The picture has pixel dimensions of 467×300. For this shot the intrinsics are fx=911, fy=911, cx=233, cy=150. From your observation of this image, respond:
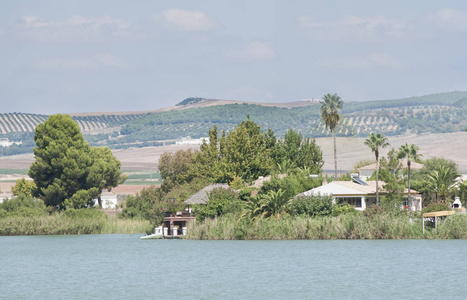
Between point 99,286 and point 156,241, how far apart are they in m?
37.9

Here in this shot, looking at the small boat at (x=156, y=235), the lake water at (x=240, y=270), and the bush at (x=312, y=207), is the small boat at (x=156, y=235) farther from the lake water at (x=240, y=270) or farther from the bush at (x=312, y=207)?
the bush at (x=312, y=207)

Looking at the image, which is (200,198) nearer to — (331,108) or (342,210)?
(342,210)

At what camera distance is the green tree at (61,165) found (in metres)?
115

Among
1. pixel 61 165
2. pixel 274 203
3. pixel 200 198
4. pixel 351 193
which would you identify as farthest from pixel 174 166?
pixel 274 203

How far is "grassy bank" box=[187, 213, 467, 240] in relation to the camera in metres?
75.1

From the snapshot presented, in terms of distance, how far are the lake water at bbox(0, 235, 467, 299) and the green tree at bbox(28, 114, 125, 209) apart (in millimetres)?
33733

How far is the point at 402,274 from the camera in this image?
52.4 meters

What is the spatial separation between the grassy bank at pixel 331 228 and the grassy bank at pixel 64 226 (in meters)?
17.1

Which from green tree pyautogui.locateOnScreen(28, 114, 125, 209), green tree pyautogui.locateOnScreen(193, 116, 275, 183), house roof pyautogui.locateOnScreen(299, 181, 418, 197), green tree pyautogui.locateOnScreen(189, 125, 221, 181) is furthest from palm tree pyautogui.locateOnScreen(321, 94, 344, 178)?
green tree pyautogui.locateOnScreen(28, 114, 125, 209)

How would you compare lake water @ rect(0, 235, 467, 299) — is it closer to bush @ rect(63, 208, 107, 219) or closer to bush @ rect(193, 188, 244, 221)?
bush @ rect(193, 188, 244, 221)

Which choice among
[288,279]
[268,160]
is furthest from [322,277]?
[268,160]

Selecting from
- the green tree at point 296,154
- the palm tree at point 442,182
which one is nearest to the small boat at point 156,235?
the green tree at point 296,154

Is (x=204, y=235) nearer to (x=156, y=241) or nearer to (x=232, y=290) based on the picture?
(x=156, y=241)

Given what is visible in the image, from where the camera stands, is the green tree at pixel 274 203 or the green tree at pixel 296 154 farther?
the green tree at pixel 296 154
